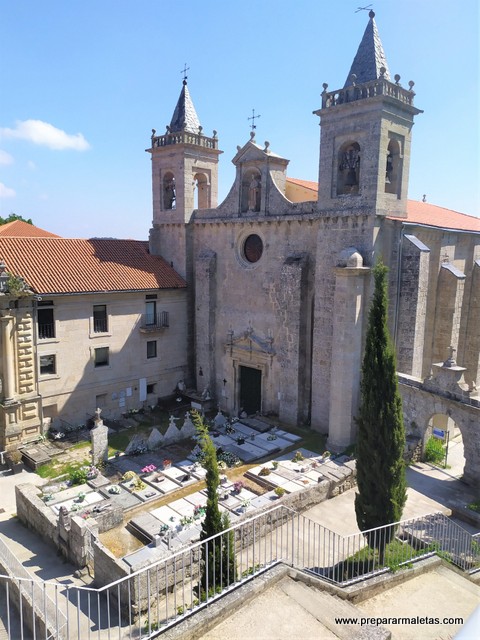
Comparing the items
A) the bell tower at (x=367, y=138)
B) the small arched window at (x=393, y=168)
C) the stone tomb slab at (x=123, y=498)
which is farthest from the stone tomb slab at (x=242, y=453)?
the small arched window at (x=393, y=168)

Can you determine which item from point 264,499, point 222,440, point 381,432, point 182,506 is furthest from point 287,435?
point 381,432

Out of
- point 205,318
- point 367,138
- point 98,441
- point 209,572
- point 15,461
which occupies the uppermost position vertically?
point 367,138

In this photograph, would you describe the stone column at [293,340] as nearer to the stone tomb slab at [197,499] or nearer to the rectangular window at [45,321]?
the stone tomb slab at [197,499]

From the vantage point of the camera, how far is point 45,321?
75.7 feet

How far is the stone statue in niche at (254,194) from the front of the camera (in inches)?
976

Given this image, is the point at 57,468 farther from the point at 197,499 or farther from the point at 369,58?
the point at 369,58

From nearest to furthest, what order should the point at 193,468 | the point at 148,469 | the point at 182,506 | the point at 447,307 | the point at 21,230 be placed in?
the point at 182,506
the point at 148,469
the point at 193,468
the point at 447,307
the point at 21,230

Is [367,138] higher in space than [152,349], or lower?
higher

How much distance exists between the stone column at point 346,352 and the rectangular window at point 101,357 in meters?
12.1

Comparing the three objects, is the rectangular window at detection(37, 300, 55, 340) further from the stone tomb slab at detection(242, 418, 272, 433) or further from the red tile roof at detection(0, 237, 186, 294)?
the stone tomb slab at detection(242, 418, 272, 433)

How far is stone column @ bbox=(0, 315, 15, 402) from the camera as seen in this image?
2120 centimetres

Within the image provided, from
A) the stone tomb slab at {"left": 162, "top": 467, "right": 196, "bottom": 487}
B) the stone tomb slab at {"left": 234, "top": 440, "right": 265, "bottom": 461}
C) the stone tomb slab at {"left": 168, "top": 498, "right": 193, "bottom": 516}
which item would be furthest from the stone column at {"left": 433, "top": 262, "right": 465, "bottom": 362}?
the stone tomb slab at {"left": 168, "top": 498, "right": 193, "bottom": 516}

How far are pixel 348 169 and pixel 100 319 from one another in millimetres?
14266

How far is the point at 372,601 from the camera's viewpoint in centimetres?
1002
